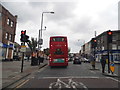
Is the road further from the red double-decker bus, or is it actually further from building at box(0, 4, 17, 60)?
building at box(0, 4, 17, 60)

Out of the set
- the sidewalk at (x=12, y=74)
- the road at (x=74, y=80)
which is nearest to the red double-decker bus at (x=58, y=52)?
the sidewalk at (x=12, y=74)

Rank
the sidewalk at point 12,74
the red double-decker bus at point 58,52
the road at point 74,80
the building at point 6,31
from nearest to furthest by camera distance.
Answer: the road at point 74,80 → the sidewalk at point 12,74 → the red double-decker bus at point 58,52 → the building at point 6,31

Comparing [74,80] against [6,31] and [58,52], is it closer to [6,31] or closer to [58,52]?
[58,52]

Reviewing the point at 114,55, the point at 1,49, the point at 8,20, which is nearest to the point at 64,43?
the point at 1,49

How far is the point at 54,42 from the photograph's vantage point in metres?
18.3

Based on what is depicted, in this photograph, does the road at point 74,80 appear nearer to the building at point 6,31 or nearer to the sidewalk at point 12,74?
the sidewalk at point 12,74

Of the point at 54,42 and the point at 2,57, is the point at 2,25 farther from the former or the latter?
the point at 54,42

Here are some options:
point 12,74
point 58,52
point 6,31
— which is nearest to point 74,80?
point 12,74

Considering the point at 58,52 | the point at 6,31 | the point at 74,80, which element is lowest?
the point at 74,80

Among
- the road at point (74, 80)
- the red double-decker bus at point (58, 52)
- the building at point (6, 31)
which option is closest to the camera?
the road at point (74, 80)

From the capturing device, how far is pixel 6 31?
30.6 m

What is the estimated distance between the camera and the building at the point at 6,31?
28.9 meters

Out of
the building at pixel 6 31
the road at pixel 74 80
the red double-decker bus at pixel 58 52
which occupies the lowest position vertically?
the road at pixel 74 80

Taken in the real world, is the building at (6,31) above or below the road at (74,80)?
above
